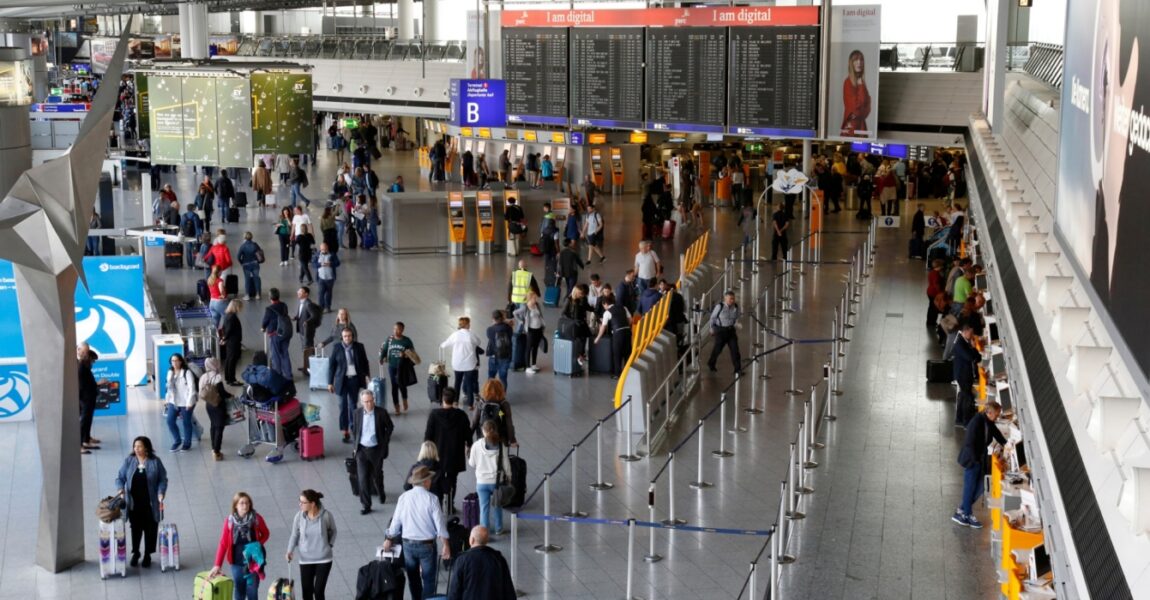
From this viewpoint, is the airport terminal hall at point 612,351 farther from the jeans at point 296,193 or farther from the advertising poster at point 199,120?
the jeans at point 296,193

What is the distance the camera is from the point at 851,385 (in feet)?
60.7

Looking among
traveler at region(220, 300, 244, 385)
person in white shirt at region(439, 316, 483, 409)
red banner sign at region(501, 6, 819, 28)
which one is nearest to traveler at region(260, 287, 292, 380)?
traveler at region(220, 300, 244, 385)

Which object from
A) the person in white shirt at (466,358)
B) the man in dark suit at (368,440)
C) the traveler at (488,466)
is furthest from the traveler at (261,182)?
the traveler at (488,466)

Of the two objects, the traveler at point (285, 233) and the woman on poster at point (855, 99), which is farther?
the woman on poster at point (855, 99)

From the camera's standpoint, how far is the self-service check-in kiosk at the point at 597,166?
1667 inches

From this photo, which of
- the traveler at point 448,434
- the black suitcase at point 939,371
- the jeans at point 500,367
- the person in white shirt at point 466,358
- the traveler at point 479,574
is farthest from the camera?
the black suitcase at point 939,371

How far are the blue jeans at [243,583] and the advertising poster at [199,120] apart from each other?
13981 mm

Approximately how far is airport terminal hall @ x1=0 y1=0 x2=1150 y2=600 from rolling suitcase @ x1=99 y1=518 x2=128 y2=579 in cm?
3

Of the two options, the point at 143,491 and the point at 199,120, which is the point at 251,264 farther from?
the point at 143,491

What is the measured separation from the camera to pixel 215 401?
14.5m

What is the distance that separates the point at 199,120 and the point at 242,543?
1420 cm

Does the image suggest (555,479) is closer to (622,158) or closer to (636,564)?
(636,564)

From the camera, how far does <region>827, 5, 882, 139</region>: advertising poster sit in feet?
96.4

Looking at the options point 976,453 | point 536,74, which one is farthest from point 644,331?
point 536,74
